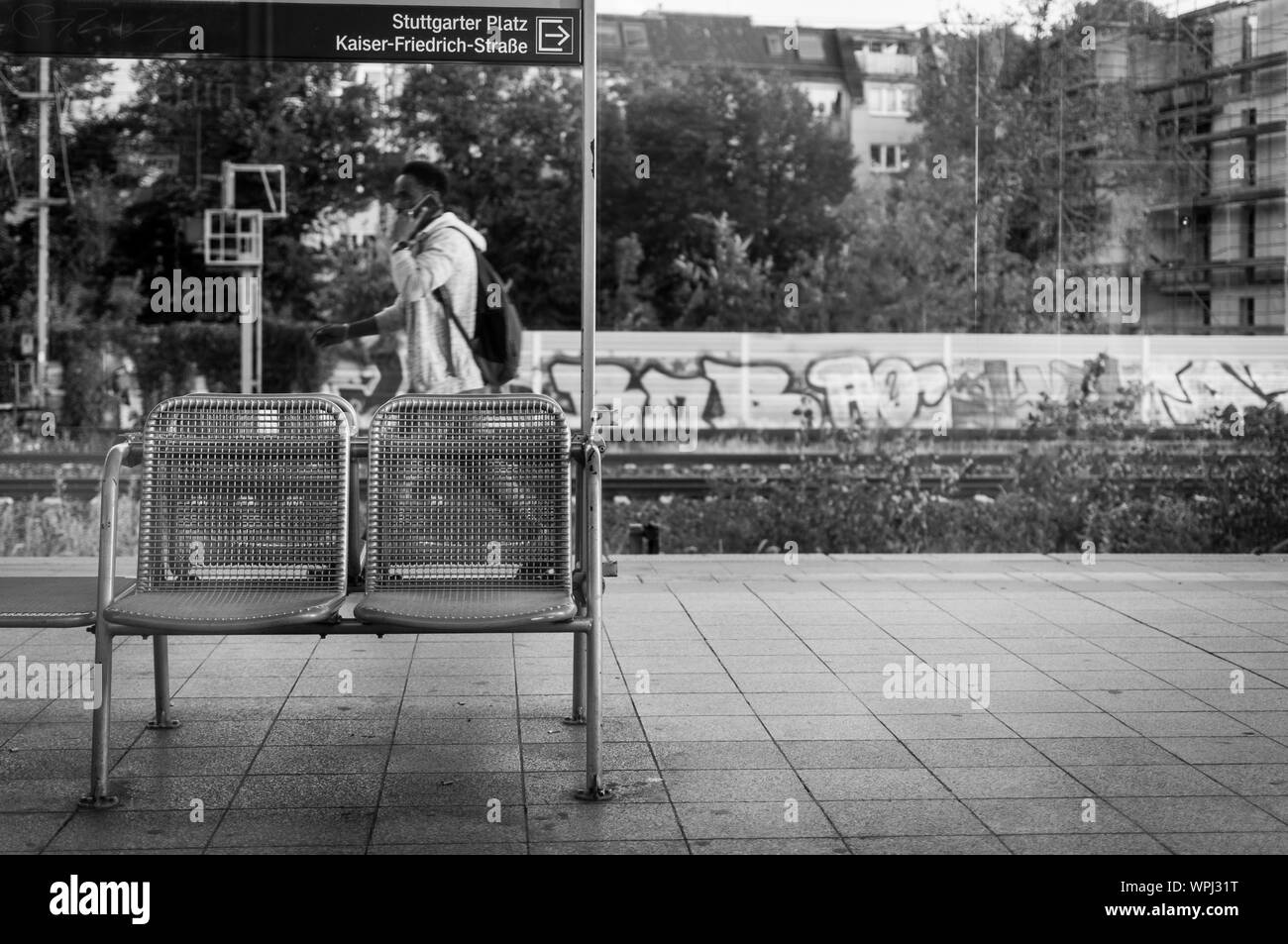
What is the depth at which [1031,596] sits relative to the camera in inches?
311

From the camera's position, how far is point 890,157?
463 inches

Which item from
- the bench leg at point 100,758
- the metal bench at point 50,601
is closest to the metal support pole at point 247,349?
the metal bench at point 50,601

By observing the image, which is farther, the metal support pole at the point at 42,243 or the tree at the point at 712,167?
the tree at the point at 712,167

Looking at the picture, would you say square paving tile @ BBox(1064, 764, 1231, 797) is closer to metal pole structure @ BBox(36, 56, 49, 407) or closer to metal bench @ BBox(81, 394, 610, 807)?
metal bench @ BBox(81, 394, 610, 807)

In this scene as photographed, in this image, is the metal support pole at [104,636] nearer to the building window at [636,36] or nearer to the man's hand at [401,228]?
the man's hand at [401,228]

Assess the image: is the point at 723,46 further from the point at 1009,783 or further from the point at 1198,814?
the point at 1198,814

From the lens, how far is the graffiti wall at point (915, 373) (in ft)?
39.7

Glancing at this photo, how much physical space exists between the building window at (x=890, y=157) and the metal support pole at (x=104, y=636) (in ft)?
26.6

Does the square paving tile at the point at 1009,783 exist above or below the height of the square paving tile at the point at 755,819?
above

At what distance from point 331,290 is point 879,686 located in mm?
4461

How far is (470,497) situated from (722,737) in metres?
1.10

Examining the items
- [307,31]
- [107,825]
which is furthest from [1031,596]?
[107,825]

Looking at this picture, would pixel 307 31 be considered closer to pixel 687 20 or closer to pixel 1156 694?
pixel 1156 694

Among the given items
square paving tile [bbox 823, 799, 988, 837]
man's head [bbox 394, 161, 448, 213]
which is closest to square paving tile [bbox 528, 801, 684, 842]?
square paving tile [bbox 823, 799, 988, 837]
